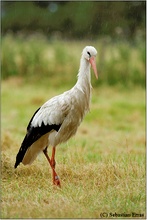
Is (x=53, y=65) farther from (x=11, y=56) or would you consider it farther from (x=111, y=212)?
(x=111, y=212)

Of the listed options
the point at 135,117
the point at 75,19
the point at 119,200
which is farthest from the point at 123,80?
the point at 75,19

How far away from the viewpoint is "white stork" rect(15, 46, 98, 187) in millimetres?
5312

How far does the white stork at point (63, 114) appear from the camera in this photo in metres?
5.31

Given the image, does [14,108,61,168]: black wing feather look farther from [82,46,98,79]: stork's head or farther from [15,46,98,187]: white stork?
[82,46,98,79]: stork's head

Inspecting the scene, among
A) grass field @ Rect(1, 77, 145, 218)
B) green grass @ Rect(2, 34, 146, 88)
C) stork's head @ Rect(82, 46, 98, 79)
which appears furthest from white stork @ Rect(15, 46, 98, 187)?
green grass @ Rect(2, 34, 146, 88)

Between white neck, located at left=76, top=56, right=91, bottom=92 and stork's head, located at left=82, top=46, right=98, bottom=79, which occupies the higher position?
stork's head, located at left=82, top=46, right=98, bottom=79

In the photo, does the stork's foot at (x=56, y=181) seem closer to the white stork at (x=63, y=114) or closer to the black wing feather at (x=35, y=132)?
the white stork at (x=63, y=114)

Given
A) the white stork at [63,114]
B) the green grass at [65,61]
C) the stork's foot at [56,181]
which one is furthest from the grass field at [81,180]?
the green grass at [65,61]

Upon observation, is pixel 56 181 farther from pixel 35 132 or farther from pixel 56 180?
pixel 35 132

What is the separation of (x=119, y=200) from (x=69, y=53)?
426 inches

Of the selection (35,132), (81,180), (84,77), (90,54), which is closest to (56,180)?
(81,180)

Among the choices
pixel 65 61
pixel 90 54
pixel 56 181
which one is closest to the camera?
pixel 90 54

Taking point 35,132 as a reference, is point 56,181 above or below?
below

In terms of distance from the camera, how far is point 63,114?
5367mm
